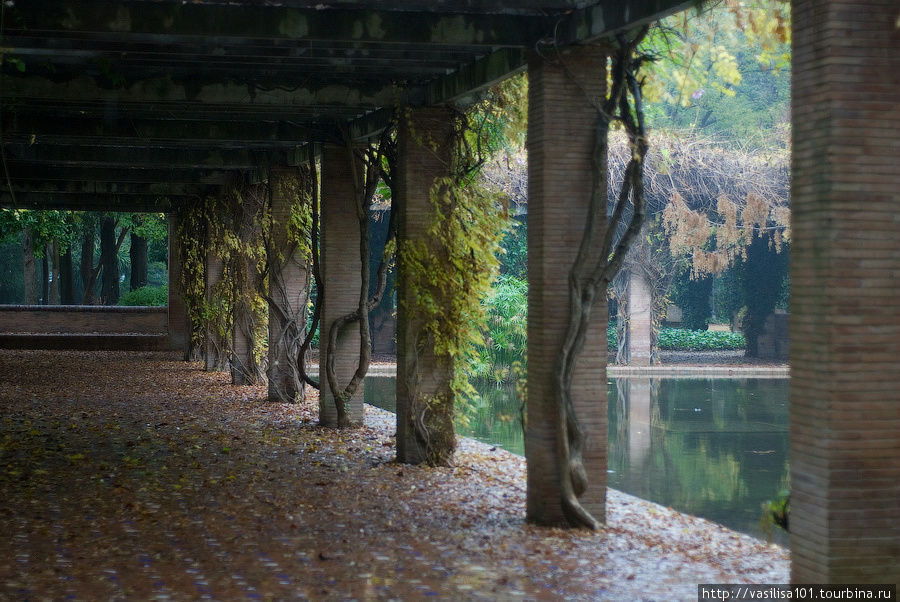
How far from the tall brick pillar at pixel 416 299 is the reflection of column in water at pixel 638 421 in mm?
2685

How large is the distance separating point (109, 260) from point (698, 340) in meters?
21.5

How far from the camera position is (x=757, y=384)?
23188 mm

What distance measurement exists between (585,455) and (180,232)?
62.8 feet

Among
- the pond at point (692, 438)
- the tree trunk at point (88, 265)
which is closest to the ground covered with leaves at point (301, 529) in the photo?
the pond at point (692, 438)

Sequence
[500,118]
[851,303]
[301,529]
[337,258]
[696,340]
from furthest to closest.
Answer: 1. [696,340]
2. [337,258]
3. [500,118]
4. [301,529]
5. [851,303]

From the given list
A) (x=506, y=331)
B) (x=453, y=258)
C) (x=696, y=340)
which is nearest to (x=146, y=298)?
(x=506, y=331)

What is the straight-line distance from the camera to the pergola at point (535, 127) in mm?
4910

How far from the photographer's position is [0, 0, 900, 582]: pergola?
4.91m

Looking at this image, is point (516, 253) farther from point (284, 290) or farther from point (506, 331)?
point (284, 290)

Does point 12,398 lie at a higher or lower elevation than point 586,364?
lower

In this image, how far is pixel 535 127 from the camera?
7762 mm

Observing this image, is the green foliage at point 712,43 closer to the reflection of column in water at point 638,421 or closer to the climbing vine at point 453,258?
the climbing vine at point 453,258

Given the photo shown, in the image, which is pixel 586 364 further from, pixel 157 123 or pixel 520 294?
pixel 520 294

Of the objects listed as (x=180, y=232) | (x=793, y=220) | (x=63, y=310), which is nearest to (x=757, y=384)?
(x=180, y=232)
